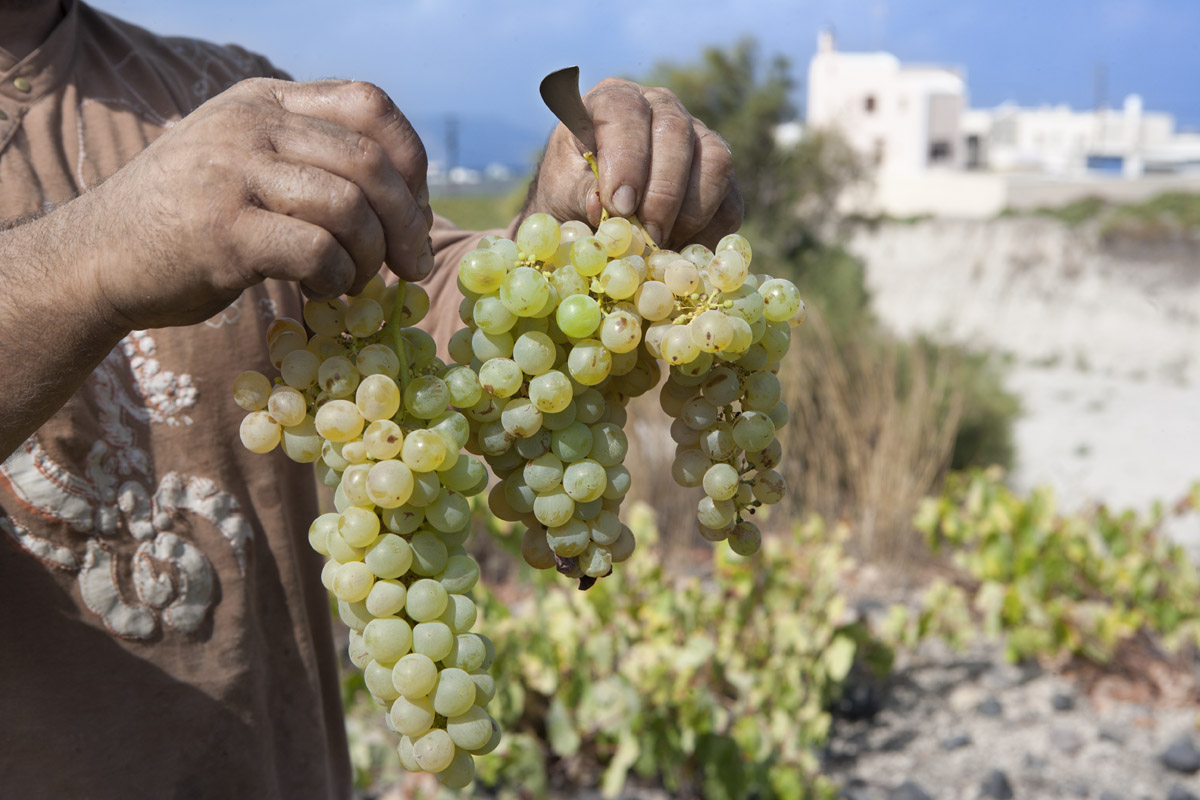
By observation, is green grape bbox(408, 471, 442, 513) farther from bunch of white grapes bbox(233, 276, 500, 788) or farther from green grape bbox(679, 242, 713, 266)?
green grape bbox(679, 242, 713, 266)

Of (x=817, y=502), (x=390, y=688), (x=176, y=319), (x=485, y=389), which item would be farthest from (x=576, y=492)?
(x=817, y=502)

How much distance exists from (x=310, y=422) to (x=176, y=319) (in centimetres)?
15

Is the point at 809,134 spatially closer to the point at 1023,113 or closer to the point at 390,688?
the point at 390,688

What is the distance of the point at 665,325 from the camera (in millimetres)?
887

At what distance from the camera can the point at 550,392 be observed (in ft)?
2.70

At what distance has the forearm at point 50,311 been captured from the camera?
0.78 metres

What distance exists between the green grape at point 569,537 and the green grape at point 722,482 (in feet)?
0.45

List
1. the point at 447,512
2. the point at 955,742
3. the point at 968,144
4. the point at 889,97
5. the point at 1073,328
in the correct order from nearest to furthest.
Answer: the point at 447,512, the point at 955,742, the point at 1073,328, the point at 889,97, the point at 968,144

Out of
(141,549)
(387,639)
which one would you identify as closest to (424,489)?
(387,639)

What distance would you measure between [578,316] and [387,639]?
34 cm

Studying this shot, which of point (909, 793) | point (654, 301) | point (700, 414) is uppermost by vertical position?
point (654, 301)

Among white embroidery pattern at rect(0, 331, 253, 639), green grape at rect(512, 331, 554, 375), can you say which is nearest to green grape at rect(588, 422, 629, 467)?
green grape at rect(512, 331, 554, 375)

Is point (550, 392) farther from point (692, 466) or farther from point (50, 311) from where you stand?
point (50, 311)

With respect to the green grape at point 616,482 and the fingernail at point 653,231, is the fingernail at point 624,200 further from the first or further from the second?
the green grape at point 616,482
